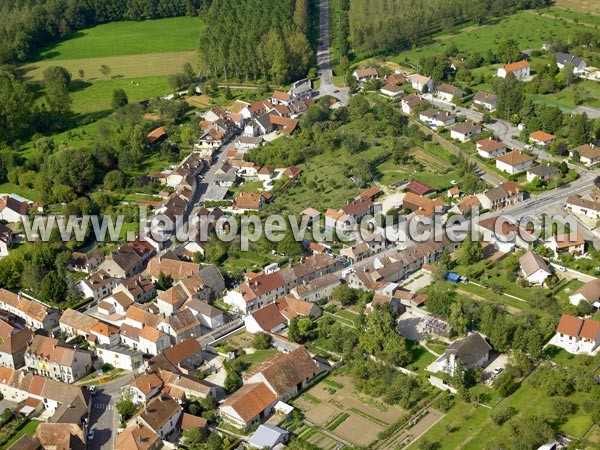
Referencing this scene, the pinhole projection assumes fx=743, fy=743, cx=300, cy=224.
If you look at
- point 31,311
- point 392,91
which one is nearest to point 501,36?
point 392,91

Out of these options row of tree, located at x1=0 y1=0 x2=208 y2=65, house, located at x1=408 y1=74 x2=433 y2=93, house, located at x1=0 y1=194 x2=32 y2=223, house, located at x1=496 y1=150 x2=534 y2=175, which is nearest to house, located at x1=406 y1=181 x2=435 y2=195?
house, located at x1=496 y1=150 x2=534 y2=175

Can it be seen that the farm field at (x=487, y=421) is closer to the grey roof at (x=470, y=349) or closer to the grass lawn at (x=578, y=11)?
the grey roof at (x=470, y=349)

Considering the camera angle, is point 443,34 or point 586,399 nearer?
point 586,399

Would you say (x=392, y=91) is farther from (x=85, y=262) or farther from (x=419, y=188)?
(x=85, y=262)

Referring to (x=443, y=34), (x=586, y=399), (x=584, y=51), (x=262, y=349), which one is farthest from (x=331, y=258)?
(x=443, y=34)

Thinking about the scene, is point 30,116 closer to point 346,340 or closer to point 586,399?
point 346,340

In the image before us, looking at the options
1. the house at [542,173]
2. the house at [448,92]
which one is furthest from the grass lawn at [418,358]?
the house at [448,92]
